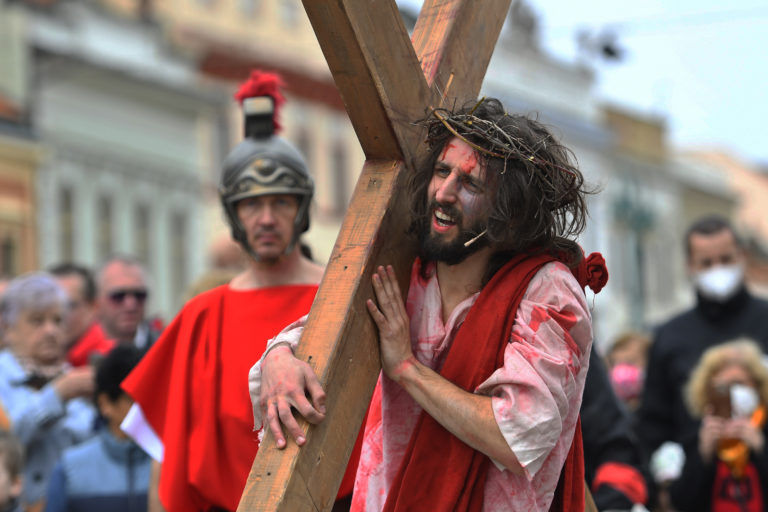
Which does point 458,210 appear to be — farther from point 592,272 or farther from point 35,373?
point 35,373

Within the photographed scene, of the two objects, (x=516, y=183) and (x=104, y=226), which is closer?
(x=516, y=183)

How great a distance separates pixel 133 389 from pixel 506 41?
43.5 meters

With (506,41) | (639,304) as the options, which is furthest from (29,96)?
(506,41)

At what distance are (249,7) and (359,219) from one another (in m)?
35.6

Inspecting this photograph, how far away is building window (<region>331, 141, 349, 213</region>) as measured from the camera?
39875 millimetres

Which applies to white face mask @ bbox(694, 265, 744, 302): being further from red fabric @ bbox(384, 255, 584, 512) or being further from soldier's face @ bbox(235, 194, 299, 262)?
red fabric @ bbox(384, 255, 584, 512)

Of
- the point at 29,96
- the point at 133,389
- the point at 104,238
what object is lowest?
the point at 104,238

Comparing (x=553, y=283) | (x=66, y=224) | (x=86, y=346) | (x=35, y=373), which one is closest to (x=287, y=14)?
(x=66, y=224)

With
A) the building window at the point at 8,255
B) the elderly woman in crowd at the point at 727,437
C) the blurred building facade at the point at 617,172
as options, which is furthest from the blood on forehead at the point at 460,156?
the blurred building facade at the point at 617,172

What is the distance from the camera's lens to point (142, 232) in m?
33.2

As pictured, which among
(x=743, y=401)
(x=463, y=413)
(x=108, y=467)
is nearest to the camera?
(x=463, y=413)

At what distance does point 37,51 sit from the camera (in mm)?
29406

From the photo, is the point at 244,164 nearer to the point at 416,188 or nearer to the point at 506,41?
the point at 416,188

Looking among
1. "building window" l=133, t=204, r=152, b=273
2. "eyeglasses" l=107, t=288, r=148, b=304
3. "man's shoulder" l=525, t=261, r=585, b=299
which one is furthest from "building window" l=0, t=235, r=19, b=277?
"man's shoulder" l=525, t=261, r=585, b=299
